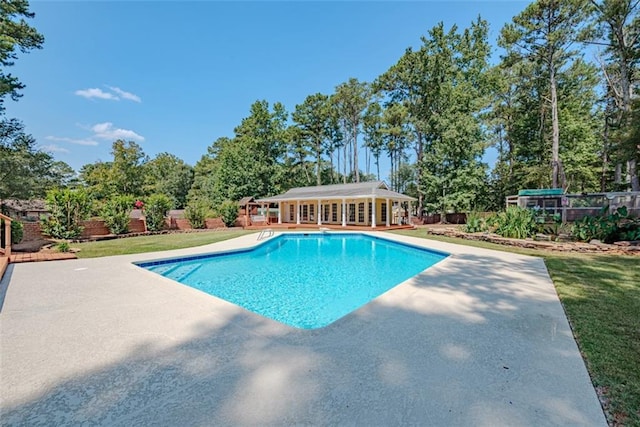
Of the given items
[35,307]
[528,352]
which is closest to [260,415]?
[528,352]

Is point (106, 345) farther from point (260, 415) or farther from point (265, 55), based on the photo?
point (265, 55)

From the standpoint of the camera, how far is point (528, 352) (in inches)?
109

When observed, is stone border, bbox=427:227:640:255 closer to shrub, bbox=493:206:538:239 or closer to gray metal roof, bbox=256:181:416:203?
shrub, bbox=493:206:538:239

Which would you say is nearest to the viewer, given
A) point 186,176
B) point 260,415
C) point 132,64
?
point 260,415

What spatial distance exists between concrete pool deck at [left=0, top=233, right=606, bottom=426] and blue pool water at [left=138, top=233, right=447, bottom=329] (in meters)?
1.18

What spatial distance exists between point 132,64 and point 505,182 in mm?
28756

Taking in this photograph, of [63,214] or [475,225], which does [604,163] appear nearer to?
[475,225]

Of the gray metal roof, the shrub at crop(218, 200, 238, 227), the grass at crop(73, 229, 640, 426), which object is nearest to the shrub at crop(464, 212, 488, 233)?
the gray metal roof

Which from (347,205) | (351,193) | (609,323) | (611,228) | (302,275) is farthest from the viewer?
(347,205)

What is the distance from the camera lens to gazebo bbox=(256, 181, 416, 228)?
19.7m

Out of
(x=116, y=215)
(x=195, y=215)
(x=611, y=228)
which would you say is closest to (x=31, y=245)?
(x=116, y=215)

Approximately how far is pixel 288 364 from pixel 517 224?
12.2 metres

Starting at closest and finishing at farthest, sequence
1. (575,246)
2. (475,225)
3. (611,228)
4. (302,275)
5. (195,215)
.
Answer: (302,275) → (575,246) → (611,228) → (475,225) → (195,215)

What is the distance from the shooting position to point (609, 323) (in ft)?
11.1
